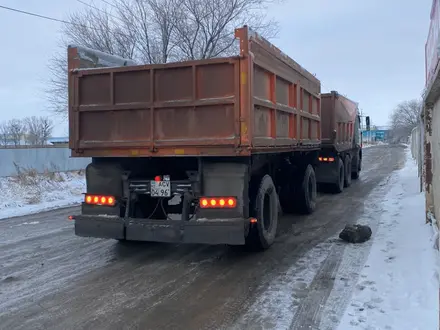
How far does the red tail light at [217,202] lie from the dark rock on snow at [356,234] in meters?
2.47

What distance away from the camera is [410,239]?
271 inches

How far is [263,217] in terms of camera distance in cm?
667

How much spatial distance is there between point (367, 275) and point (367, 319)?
1.36m

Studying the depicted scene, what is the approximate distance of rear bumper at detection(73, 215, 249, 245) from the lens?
5594 millimetres

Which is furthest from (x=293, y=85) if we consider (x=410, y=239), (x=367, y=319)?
(x=367, y=319)

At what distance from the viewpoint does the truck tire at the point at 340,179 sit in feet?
44.1

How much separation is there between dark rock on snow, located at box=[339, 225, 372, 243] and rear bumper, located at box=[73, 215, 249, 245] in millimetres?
2246

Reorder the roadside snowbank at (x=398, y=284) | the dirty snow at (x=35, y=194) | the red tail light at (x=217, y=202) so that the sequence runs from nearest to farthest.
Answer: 1. the roadside snowbank at (x=398, y=284)
2. the red tail light at (x=217, y=202)
3. the dirty snow at (x=35, y=194)

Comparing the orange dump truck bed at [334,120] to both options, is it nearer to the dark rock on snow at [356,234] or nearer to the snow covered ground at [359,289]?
the snow covered ground at [359,289]

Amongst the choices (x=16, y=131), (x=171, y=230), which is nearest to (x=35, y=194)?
(x=171, y=230)

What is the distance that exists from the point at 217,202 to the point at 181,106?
4.52 feet

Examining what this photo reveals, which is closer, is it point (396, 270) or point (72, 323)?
point (72, 323)

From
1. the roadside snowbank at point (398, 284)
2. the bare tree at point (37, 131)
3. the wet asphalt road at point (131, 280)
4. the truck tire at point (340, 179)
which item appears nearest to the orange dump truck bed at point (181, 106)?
the wet asphalt road at point (131, 280)

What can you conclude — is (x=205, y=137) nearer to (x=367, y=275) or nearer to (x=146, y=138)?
(x=146, y=138)
